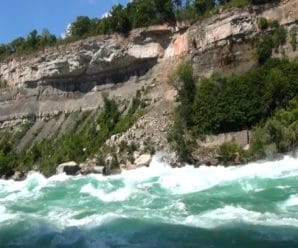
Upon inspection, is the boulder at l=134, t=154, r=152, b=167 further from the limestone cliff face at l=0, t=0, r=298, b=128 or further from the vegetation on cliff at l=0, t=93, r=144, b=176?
the limestone cliff face at l=0, t=0, r=298, b=128

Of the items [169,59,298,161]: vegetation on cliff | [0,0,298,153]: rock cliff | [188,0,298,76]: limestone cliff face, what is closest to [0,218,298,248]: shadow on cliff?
[169,59,298,161]: vegetation on cliff

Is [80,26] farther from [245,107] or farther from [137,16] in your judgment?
[245,107]

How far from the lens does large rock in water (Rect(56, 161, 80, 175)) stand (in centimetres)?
4744

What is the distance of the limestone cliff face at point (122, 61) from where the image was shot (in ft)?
163

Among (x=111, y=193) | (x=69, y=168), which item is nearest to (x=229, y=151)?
(x=111, y=193)

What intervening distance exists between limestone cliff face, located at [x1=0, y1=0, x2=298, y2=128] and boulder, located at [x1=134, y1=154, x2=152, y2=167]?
1186cm

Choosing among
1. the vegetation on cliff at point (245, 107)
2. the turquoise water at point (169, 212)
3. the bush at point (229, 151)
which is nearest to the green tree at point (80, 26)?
the vegetation on cliff at point (245, 107)

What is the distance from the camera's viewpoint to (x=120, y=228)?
62.4 feet

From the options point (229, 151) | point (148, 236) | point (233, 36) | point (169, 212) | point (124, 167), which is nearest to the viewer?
point (148, 236)

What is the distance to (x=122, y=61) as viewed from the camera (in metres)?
62.6

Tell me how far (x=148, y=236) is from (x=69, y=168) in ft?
102

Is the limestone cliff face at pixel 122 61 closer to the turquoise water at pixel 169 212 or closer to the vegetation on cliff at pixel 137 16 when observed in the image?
the vegetation on cliff at pixel 137 16

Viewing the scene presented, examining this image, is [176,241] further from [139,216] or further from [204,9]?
[204,9]

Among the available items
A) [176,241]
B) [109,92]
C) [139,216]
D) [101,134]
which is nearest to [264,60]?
[101,134]
